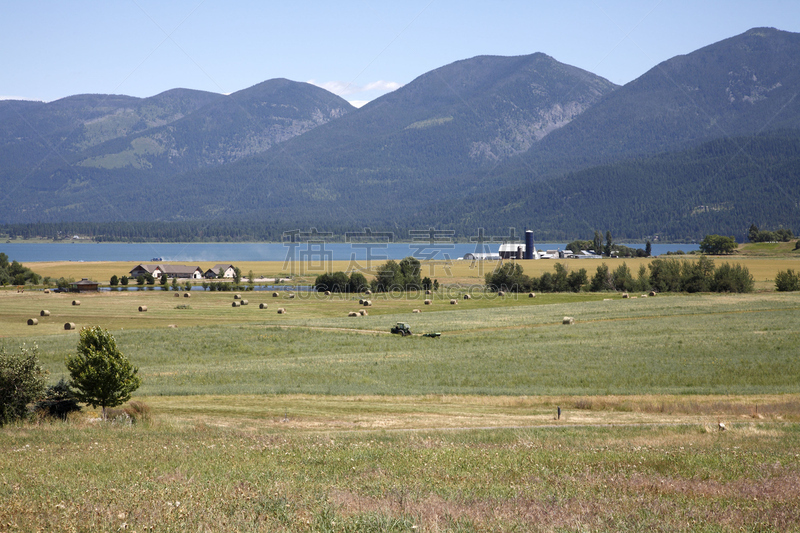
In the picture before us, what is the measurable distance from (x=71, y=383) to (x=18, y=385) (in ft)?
6.47

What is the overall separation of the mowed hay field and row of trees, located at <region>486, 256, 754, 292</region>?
107 ft

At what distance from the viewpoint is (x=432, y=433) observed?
16.9 m

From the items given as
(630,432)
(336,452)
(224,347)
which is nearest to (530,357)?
(630,432)

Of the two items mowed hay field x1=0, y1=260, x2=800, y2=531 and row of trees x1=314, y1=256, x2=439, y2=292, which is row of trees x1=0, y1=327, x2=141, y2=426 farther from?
row of trees x1=314, y1=256, x2=439, y2=292

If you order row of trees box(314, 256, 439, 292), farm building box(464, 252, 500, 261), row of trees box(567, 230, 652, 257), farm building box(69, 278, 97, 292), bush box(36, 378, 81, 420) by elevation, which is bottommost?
bush box(36, 378, 81, 420)

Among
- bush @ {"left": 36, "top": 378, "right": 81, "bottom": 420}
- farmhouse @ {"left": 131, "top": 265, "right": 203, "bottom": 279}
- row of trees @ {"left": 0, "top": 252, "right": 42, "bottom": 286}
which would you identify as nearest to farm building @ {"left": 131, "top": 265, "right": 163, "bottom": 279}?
farmhouse @ {"left": 131, "top": 265, "right": 203, "bottom": 279}

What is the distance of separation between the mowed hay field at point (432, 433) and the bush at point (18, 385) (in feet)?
2.93

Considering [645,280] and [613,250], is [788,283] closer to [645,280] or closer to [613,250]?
[645,280]

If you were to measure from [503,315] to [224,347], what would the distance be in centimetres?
2670

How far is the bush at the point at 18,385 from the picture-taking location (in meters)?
17.5

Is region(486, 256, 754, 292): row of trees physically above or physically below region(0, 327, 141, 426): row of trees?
above

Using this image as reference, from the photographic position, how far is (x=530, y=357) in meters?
34.3

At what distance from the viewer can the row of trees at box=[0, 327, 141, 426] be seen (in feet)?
58.0

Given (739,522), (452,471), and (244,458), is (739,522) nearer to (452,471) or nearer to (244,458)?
(452,471)
